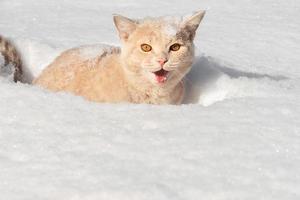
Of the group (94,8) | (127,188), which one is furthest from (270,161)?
(94,8)

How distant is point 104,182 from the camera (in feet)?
9.27

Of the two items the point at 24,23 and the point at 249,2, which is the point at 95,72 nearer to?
the point at 24,23

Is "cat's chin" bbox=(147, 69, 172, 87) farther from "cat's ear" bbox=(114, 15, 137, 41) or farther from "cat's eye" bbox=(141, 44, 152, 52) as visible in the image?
"cat's ear" bbox=(114, 15, 137, 41)

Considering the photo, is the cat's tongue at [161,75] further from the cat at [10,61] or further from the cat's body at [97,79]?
the cat at [10,61]

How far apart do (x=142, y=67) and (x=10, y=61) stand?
1.32 meters

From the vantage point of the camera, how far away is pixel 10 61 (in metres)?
5.15

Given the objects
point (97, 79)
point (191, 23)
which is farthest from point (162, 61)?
point (97, 79)

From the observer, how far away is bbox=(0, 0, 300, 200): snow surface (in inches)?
111

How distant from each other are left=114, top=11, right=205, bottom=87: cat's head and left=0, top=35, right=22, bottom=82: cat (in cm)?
100

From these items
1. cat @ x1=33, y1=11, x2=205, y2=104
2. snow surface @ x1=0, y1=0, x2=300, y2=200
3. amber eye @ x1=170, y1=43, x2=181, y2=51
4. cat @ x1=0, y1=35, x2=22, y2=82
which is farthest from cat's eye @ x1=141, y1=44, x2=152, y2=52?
cat @ x1=0, y1=35, x2=22, y2=82

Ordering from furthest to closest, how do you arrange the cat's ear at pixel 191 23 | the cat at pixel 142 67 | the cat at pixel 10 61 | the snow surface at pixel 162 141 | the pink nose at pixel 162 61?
the cat at pixel 10 61 → the cat's ear at pixel 191 23 → the cat at pixel 142 67 → the pink nose at pixel 162 61 → the snow surface at pixel 162 141

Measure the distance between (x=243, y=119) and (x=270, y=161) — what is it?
61cm

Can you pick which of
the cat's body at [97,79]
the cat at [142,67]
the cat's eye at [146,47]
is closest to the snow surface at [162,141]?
the cat's body at [97,79]

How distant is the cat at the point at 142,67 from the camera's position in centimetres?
435
